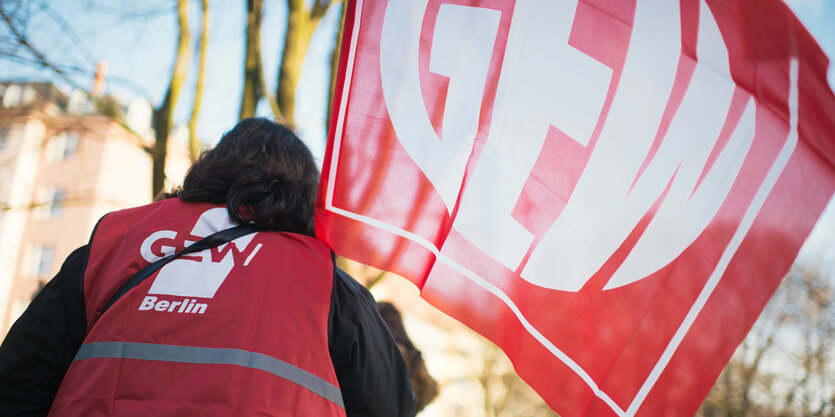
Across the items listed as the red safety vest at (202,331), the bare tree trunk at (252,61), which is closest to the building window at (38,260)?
the bare tree trunk at (252,61)

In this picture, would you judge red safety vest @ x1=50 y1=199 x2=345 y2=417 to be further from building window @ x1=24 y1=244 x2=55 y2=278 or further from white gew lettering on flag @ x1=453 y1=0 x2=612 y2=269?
building window @ x1=24 y1=244 x2=55 y2=278

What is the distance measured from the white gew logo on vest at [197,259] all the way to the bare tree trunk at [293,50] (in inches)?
151

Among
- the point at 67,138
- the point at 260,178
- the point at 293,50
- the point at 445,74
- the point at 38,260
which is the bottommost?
the point at 38,260

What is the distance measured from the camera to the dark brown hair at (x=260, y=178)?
184 centimetres

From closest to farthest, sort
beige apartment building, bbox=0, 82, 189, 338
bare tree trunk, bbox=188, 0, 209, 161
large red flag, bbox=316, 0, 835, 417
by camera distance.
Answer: large red flag, bbox=316, 0, 835, 417 < beige apartment building, bbox=0, 82, 189, 338 < bare tree trunk, bbox=188, 0, 209, 161

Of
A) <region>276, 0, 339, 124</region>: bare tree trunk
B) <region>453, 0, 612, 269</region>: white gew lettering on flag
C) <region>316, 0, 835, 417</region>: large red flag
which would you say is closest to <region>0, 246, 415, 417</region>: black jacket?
<region>316, 0, 835, 417</region>: large red flag

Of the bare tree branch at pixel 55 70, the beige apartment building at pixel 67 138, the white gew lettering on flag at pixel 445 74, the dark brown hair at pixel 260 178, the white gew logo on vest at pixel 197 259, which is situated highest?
the white gew lettering on flag at pixel 445 74

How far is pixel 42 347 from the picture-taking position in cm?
166

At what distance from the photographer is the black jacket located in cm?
163

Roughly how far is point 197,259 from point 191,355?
0.27m

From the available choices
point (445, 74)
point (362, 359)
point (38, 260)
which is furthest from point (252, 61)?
point (38, 260)

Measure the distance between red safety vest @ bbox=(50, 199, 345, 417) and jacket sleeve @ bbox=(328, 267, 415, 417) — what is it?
0.32ft

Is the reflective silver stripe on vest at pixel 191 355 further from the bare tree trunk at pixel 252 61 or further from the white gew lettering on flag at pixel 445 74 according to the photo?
the bare tree trunk at pixel 252 61

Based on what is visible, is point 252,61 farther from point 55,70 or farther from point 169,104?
point 55,70
